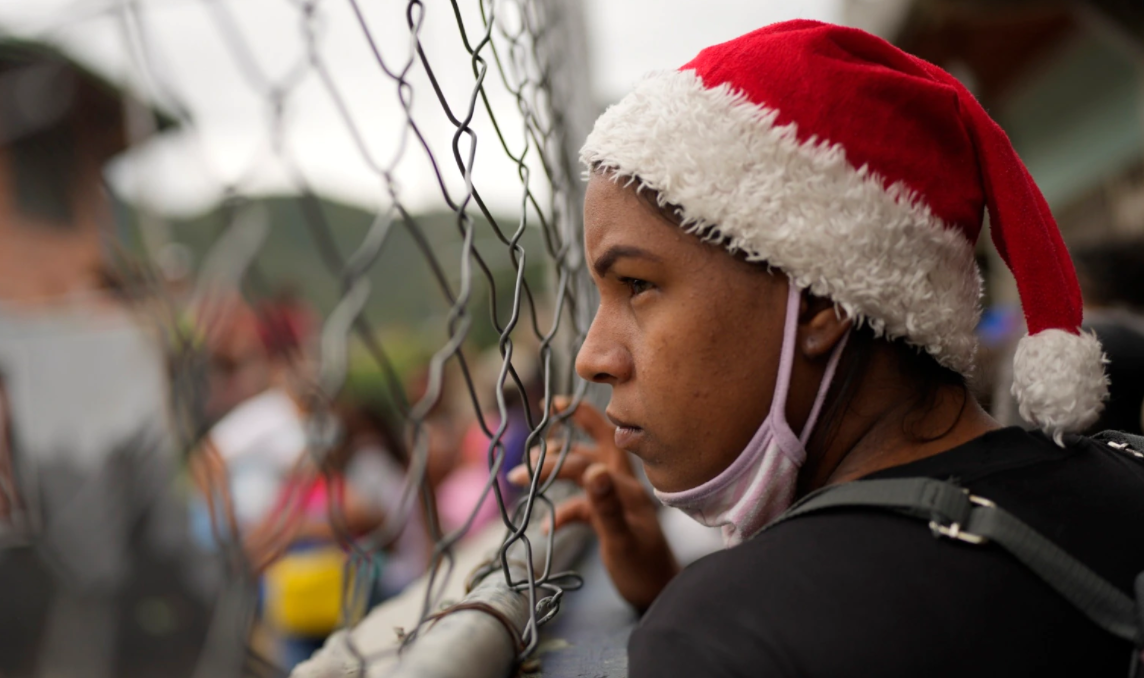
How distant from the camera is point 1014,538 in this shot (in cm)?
95

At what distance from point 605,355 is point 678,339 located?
0.11 meters

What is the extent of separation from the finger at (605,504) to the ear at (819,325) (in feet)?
1.84

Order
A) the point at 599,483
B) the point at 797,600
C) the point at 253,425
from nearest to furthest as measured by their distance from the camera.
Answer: the point at 797,600 < the point at 599,483 < the point at 253,425

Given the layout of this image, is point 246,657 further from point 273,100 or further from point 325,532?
point 325,532

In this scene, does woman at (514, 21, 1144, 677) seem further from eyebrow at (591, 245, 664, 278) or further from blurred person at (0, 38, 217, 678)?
blurred person at (0, 38, 217, 678)

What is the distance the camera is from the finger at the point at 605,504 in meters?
1.58

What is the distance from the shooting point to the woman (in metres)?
1.09

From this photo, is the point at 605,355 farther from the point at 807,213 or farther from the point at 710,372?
the point at 807,213

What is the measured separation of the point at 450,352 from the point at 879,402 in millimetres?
553

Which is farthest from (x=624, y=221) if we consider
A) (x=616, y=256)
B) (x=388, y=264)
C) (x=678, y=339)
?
(x=388, y=264)

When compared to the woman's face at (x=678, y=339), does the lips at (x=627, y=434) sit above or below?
below

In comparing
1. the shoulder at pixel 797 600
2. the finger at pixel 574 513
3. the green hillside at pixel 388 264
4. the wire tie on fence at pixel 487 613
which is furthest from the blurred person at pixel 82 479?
the shoulder at pixel 797 600

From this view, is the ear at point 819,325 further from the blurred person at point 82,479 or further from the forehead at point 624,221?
the blurred person at point 82,479

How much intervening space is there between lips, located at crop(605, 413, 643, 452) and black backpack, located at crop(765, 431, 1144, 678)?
0.29 metres
